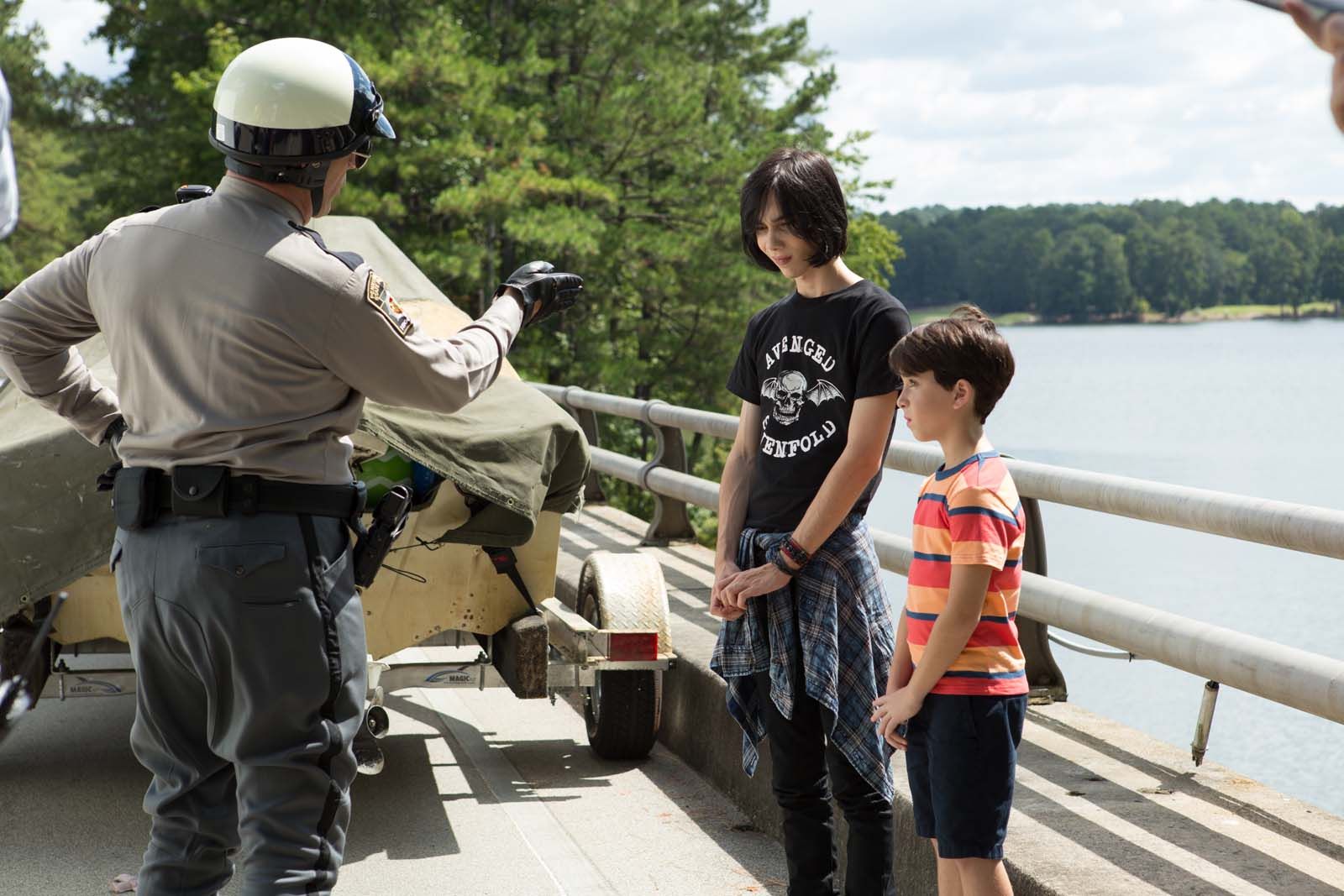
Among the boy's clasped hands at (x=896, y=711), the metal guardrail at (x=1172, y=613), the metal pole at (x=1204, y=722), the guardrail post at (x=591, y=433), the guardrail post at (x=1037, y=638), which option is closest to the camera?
the boy's clasped hands at (x=896, y=711)

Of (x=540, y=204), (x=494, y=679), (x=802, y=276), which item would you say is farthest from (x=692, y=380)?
(x=802, y=276)

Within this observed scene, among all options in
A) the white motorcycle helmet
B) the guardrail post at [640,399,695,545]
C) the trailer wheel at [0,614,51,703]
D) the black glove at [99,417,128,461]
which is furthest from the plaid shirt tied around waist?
the guardrail post at [640,399,695,545]

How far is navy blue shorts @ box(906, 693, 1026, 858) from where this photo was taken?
3195 mm

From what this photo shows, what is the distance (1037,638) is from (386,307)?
2.79 meters

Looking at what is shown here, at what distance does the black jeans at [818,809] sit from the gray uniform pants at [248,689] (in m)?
1.09

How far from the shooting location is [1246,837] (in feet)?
12.6

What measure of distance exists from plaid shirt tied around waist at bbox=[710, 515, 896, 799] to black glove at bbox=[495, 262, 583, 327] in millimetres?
759

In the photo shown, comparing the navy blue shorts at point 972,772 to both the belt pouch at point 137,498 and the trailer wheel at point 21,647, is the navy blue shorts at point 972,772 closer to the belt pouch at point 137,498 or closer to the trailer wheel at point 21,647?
the belt pouch at point 137,498

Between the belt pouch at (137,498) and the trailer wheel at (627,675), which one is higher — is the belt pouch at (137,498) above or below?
above

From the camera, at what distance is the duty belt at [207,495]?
319 centimetres

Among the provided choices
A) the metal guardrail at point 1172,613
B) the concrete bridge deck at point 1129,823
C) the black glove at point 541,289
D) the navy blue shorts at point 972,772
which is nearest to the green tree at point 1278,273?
the metal guardrail at point 1172,613

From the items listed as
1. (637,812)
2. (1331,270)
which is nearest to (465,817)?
(637,812)

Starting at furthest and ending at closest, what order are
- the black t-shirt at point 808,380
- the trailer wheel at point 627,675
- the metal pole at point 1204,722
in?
the trailer wheel at point 627,675 < the metal pole at point 1204,722 < the black t-shirt at point 808,380

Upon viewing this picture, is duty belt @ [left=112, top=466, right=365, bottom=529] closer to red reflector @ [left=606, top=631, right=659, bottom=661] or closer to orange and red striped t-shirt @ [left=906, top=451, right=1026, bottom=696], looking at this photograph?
orange and red striped t-shirt @ [left=906, top=451, right=1026, bottom=696]
